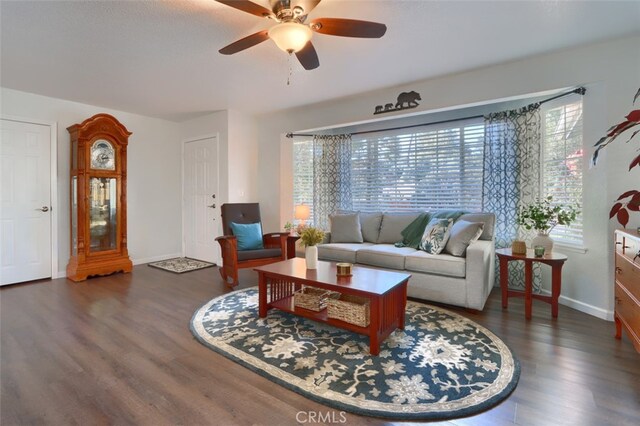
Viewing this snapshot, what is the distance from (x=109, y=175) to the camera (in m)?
4.44

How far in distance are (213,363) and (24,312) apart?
7.52 feet

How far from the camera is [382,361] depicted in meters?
2.08

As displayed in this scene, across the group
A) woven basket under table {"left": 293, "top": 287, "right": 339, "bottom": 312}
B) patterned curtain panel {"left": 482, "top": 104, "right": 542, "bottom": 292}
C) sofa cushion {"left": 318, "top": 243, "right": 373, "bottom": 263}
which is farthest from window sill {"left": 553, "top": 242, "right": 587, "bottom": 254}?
woven basket under table {"left": 293, "top": 287, "right": 339, "bottom": 312}

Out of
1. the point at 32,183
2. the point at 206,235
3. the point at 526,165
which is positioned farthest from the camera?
the point at 206,235

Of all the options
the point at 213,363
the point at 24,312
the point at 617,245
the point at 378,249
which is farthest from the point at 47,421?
the point at 617,245

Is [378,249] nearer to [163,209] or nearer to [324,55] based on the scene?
[324,55]

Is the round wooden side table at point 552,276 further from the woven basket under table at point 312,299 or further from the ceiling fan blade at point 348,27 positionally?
the ceiling fan blade at point 348,27

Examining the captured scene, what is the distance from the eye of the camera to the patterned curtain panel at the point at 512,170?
3.39 meters

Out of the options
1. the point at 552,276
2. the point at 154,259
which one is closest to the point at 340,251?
the point at 552,276

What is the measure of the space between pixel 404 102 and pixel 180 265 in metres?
4.03

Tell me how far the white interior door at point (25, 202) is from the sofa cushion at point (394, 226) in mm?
4469

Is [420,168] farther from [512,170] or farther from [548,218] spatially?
[548,218]

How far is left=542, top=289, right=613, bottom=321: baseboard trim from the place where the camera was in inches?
109

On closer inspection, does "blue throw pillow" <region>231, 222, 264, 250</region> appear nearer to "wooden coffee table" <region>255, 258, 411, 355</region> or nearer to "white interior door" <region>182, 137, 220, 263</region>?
"white interior door" <region>182, 137, 220, 263</region>
